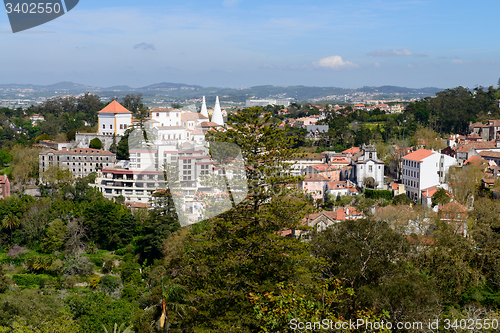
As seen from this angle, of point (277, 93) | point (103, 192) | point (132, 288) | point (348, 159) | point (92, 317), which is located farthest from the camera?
point (277, 93)

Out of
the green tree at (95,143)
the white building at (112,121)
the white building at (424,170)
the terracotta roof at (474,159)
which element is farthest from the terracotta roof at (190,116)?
the terracotta roof at (474,159)

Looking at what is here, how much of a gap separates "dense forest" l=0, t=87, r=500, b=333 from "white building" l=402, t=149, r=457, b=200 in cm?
207

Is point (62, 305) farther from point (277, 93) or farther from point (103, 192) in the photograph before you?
point (277, 93)

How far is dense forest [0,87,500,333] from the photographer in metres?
6.24

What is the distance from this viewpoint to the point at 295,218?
650 cm

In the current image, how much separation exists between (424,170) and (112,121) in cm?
2076

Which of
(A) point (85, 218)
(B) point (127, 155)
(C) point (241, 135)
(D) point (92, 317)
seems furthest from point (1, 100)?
(C) point (241, 135)

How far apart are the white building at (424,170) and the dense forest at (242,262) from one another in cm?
207

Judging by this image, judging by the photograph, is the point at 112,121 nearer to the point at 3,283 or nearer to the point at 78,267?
the point at 78,267

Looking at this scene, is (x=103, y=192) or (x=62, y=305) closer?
(x=62, y=305)

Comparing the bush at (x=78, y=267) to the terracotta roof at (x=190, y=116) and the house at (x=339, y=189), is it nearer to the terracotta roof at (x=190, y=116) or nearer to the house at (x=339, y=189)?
the house at (x=339, y=189)

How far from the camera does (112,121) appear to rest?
32906mm

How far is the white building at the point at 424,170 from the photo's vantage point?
22.9m

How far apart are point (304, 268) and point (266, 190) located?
1.17 m
